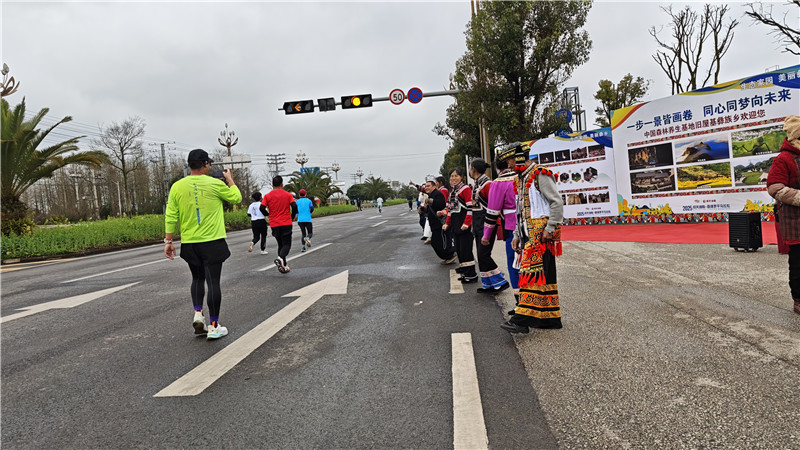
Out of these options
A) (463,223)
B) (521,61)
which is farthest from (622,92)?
(463,223)

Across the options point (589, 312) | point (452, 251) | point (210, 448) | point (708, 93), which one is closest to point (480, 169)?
point (589, 312)

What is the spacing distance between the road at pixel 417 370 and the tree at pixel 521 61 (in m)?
12.5

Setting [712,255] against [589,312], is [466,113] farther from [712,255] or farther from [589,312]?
[589,312]

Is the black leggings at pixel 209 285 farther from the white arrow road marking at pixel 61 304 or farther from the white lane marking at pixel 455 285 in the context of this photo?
the white arrow road marking at pixel 61 304

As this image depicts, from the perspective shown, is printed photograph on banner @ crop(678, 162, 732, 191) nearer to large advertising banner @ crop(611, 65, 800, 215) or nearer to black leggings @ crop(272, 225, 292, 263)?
large advertising banner @ crop(611, 65, 800, 215)

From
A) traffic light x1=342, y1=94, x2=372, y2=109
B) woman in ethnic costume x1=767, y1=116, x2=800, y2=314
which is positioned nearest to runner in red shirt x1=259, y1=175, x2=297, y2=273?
woman in ethnic costume x1=767, y1=116, x2=800, y2=314

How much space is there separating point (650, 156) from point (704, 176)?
1.62m

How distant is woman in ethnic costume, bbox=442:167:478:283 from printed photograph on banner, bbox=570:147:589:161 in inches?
380

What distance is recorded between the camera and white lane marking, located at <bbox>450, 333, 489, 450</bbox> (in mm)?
2457

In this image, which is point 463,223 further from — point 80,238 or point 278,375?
point 80,238

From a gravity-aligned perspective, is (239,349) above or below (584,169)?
below

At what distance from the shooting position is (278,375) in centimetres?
356

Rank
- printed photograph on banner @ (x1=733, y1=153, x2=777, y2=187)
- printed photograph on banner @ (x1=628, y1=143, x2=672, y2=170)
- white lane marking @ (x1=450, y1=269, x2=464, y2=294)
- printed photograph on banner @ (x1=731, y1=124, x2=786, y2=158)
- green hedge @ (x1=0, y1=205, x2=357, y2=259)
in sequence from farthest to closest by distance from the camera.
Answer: green hedge @ (x1=0, y1=205, x2=357, y2=259) → printed photograph on banner @ (x1=628, y1=143, x2=672, y2=170) → printed photograph on banner @ (x1=733, y1=153, x2=777, y2=187) → printed photograph on banner @ (x1=731, y1=124, x2=786, y2=158) → white lane marking @ (x1=450, y1=269, x2=464, y2=294)

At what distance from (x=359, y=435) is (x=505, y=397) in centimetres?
100
